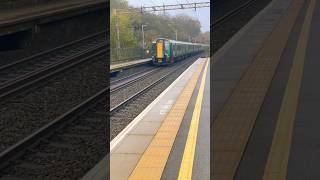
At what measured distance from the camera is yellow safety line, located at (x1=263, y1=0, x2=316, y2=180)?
201 inches

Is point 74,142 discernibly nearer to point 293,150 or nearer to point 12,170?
point 12,170

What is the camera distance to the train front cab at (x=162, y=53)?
112ft

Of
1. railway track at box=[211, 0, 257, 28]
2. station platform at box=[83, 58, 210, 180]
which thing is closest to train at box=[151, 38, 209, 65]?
railway track at box=[211, 0, 257, 28]

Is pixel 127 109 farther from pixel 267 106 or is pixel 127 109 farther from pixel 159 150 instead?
pixel 159 150

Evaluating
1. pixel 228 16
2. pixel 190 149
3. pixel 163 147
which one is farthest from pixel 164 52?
pixel 190 149

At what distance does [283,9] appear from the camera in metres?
20.0

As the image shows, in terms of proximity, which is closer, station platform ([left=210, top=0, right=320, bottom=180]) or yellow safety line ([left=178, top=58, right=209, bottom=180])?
station platform ([left=210, top=0, right=320, bottom=180])

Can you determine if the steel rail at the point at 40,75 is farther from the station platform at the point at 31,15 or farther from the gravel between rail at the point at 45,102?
the station platform at the point at 31,15

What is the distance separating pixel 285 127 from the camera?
21.5 ft

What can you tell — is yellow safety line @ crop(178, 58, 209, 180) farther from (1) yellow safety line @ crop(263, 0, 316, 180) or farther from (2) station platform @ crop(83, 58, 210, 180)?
(1) yellow safety line @ crop(263, 0, 316, 180)

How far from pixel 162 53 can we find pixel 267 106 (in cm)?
2685

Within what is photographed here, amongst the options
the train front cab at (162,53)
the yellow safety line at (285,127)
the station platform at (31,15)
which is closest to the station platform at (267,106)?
the yellow safety line at (285,127)

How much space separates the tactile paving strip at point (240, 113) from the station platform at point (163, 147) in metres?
0.21

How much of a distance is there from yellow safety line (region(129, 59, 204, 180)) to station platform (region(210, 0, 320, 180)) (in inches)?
29.7
